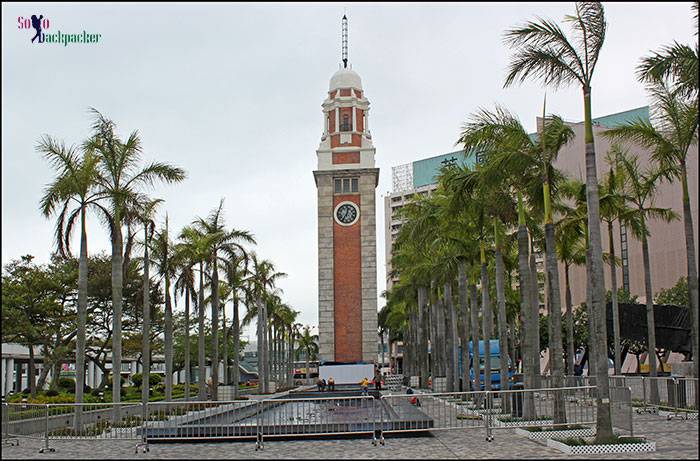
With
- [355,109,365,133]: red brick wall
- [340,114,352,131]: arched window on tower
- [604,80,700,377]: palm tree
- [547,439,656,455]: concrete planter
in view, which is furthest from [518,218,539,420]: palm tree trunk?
[355,109,365,133]: red brick wall

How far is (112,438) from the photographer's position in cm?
2077

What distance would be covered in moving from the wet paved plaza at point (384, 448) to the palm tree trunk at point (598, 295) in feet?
3.69

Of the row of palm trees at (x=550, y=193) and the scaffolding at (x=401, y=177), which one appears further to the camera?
the scaffolding at (x=401, y=177)

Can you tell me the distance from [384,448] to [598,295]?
5558 millimetres

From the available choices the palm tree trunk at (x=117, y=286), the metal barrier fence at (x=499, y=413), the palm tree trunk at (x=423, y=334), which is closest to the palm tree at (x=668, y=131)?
the metal barrier fence at (x=499, y=413)

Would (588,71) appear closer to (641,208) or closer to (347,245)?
(641,208)

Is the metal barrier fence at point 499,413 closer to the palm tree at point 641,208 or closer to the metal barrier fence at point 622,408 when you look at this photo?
the metal barrier fence at point 622,408

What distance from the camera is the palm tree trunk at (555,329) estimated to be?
19.3 metres

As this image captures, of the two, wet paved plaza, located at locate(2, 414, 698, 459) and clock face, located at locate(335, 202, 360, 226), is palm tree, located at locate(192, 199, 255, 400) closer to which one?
wet paved plaza, located at locate(2, 414, 698, 459)

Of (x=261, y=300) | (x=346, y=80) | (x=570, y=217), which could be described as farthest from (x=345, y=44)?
(x=570, y=217)

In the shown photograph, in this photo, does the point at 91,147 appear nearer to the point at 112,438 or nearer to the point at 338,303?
the point at 112,438

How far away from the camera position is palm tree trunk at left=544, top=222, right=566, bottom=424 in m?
19.3

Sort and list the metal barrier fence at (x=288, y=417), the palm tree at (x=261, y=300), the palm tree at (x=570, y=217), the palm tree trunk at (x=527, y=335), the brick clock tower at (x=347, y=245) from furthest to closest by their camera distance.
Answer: the brick clock tower at (x=347, y=245), the palm tree at (x=261, y=300), the palm tree at (x=570, y=217), the palm tree trunk at (x=527, y=335), the metal barrier fence at (x=288, y=417)

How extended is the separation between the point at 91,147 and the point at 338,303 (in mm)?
46856
